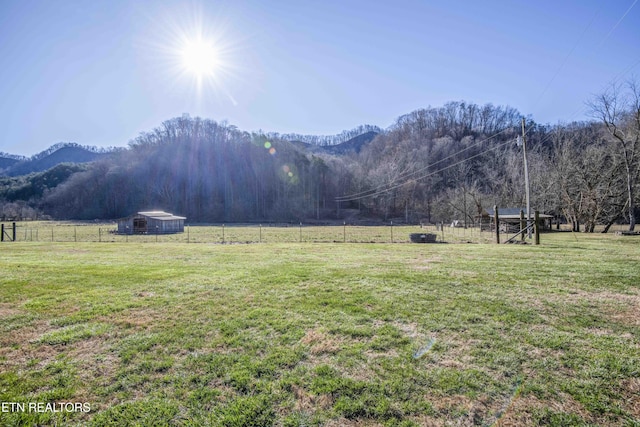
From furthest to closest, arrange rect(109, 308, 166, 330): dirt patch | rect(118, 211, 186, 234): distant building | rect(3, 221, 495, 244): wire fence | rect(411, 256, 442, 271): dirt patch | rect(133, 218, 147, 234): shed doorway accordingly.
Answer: rect(133, 218, 147, 234): shed doorway
rect(118, 211, 186, 234): distant building
rect(3, 221, 495, 244): wire fence
rect(411, 256, 442, 271): dirt patch
rect(109, 308, 166, 330): dirt patch

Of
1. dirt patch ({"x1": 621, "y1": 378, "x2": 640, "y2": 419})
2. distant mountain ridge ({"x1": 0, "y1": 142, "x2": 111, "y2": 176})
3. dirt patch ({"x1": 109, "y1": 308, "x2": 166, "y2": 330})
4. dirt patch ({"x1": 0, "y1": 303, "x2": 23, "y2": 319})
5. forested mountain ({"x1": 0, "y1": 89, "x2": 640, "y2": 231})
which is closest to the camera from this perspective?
dirt patch ({"x1": 621, "y1": 378, "x2": 640, "y2": 419})

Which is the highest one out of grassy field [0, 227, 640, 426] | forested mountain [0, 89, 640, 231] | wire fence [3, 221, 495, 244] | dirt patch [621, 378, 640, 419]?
forested mountain [0, 89, 640, 231]

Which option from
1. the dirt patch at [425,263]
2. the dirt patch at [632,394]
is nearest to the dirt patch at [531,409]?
the dirt patch at [632,394]

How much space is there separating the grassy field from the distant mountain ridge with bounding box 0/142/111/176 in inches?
6987

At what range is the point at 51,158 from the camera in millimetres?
154875

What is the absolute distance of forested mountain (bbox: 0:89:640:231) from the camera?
55.7 m

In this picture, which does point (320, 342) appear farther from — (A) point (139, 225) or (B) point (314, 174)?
(B) point (314, 174)

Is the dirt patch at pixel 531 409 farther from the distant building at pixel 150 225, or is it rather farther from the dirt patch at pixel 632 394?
the distant building at pixel 150 225

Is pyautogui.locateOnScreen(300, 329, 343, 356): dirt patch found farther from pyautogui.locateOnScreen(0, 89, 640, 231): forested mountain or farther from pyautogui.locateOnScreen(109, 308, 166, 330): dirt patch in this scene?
pyautogui.locateOnScreen(0, 89, 640, 231): forested mountain

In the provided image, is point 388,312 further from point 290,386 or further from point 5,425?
point 5,425

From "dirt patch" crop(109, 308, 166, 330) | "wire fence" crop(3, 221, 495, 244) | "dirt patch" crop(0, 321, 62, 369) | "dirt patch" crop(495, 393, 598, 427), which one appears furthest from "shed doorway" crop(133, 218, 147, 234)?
"dirt patch" crop(495, 393, 598, 427)

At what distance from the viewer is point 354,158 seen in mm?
91312

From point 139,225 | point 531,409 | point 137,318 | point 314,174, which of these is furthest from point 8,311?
point 314,174

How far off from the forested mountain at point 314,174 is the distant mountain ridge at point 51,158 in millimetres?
64726
